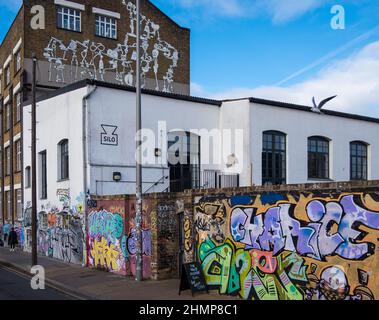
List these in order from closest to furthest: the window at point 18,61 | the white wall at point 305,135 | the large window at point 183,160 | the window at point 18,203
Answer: the large window at point 183,160, the white wall at point 305,135, the window at point 18,203, the window at point 18,61

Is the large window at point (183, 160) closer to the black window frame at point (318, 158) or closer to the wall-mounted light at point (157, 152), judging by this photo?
the wall-mounted light at point (157, 152)

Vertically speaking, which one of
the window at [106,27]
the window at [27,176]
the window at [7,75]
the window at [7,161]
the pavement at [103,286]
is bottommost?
the pavement at [103,286]

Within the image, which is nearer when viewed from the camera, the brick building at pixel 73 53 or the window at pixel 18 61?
the brick building at pixel 73 53

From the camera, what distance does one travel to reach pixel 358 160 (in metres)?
28.9

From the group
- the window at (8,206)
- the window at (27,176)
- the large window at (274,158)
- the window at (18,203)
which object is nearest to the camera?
the large window at (274,158)

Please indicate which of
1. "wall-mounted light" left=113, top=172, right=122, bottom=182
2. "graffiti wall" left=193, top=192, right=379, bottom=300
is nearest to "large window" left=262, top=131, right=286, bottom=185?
"wall-mounted light" left=113, top=172, right=122, bottom=182

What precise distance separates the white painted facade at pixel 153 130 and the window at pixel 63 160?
211 mm

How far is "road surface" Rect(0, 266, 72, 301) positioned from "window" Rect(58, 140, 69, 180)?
22.1 ft

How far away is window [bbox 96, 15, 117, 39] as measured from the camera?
109 ft

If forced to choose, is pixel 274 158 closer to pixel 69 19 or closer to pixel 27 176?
pixel 27 176

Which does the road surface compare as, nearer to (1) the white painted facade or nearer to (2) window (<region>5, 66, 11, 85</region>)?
(1) the white painted facade

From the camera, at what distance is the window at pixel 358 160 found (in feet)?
93.1

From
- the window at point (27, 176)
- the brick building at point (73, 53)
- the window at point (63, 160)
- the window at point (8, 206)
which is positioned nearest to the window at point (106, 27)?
the brick building at point (73, 53)
